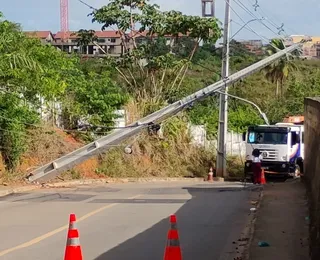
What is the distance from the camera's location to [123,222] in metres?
14.8

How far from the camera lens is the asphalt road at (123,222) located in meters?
11.0

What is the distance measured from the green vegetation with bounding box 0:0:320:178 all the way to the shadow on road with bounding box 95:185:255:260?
32.7 ft

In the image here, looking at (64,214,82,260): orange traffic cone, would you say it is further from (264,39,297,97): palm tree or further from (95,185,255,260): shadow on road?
(264,39,297,97): palm tree

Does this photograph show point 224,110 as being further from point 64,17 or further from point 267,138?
point 64,17

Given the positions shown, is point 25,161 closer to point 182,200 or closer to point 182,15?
point 182,200

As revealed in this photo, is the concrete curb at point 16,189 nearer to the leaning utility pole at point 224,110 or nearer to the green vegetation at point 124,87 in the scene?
the green vegetation at point 124,87

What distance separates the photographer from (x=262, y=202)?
62.0 feet

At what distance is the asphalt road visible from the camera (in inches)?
434

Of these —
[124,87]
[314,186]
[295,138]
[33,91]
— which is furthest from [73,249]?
[124,87]

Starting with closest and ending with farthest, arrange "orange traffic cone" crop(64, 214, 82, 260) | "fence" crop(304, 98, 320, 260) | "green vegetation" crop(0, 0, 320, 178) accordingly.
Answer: "orange traffic cone" crop(64, 214, 82, 260)
"fence" crop(304, 98, 320, 260)
"green vegetation" crop(0, 0, 320, 178)

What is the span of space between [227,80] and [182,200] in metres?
15.8

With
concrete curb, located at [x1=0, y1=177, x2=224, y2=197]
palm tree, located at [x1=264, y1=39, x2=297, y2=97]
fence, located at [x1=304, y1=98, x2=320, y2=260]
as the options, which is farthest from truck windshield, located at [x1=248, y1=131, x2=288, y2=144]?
palm tree, located at [x1=264, y1=39, x2=297, y2=97]

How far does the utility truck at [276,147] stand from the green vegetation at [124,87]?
508 cm

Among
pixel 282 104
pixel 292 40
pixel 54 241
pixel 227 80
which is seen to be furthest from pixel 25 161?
pixel 282 104
